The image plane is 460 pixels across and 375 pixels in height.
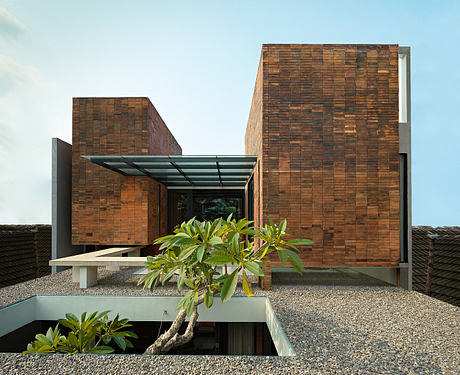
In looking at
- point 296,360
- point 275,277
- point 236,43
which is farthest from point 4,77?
point 296,360

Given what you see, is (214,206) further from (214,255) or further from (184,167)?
(214,255)

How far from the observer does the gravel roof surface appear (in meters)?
2.54

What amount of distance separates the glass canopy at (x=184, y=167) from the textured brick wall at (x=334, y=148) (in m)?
1.27

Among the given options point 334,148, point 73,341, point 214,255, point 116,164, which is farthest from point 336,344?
point 116,164

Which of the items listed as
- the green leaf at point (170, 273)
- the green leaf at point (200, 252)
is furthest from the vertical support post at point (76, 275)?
the green leaf at point (200, 252)

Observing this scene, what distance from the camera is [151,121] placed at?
29.6 ft

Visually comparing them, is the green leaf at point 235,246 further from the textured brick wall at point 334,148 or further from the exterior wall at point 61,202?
the exterior wall at point 61,202

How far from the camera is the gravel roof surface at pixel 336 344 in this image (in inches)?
99.9

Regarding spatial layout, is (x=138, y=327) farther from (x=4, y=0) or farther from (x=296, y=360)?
(x=4, y=0)

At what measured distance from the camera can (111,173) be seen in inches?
339

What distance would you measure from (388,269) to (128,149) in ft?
26.8

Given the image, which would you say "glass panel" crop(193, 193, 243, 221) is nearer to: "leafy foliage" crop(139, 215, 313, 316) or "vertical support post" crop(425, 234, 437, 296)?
"vertical support post" crop(425, 234, 437, 296)

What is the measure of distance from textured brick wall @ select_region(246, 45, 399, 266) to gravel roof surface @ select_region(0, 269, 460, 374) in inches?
44.6

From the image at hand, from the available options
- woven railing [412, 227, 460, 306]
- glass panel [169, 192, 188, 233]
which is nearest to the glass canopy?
glass panel [169, 192, 188, 233]
